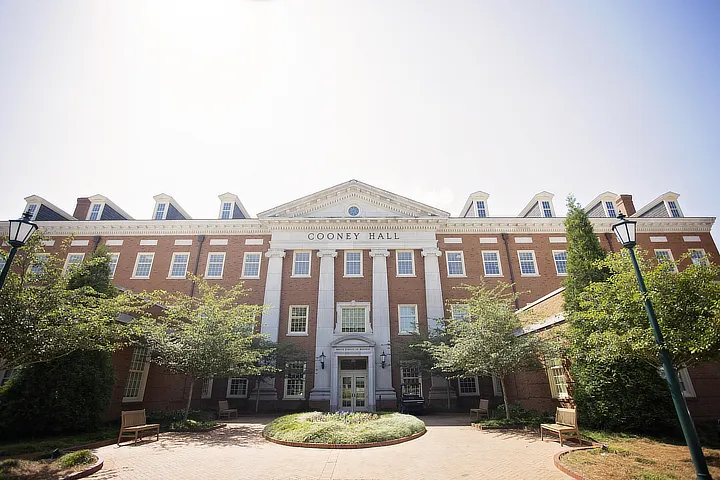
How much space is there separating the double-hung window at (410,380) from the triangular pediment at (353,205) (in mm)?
10354

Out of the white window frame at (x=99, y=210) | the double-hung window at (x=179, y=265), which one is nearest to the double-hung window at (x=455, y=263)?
the double-hung window at (x=179, y=265)

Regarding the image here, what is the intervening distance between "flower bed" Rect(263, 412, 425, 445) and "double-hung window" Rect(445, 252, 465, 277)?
12.5 metres

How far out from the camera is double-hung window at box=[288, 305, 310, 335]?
78.3ft

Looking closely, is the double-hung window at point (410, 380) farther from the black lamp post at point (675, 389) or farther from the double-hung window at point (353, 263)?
the black lamp post at point (675, 389)

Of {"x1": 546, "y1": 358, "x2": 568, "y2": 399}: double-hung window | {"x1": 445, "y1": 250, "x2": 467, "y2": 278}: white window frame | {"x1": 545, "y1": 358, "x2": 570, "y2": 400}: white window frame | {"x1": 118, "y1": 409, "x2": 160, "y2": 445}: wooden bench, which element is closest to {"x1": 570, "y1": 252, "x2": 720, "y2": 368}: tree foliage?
{"x1": 545, "y1": 358, "x2": 570, "y2": 400}: white window frame

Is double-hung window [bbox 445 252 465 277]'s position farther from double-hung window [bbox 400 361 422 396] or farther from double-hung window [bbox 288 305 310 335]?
double-hung window [bbox 288 305 310 335]

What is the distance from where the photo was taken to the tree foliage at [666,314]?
8.48 metres

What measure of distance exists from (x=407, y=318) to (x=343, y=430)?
12.5 m

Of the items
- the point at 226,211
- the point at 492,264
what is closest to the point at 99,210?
the point at 226,211

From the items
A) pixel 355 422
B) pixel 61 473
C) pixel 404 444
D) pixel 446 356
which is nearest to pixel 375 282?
pixel 446 356

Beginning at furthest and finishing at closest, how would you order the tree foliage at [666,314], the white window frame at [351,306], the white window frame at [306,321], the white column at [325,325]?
1. the white window frame at [306,321]
2. the white window frame at [351,306]
3. the white column at [325,325]
4. the tree foliage at [666,314]

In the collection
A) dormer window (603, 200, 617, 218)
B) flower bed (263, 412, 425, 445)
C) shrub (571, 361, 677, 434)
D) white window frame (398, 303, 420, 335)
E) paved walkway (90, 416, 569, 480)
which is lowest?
paved walkway (90, 416, 569, 480)

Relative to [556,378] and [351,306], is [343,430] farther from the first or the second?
[351,306]

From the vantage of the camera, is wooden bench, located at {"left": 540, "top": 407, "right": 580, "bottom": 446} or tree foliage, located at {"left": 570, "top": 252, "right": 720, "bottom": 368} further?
wooden bench, located at {"left": 540, "top": 407, "right": 580, "bottom": 446}
